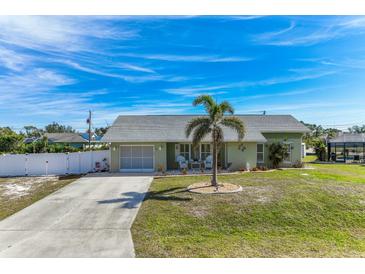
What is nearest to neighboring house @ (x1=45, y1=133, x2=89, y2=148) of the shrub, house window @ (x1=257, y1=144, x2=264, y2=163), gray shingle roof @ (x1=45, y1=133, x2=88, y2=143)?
gray shingle roof @ (x1=45, y1=133, x2=88, y2=143)

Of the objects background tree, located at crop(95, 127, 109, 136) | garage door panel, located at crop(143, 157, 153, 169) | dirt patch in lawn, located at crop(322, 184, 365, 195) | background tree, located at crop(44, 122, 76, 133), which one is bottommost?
dirt patch in lawn, located at crop(322, 184, 365, 195)

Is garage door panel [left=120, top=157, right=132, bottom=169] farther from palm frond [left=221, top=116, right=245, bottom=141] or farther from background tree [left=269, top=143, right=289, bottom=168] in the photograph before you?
background tree [left=269, top=143, right=289, bottom=168]

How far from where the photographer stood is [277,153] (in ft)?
69.6

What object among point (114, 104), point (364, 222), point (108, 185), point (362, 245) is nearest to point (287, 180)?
point (364, 222)

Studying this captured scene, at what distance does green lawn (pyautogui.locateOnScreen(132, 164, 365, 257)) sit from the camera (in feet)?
23.8

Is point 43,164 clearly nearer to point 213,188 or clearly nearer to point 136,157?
→ point 136,157

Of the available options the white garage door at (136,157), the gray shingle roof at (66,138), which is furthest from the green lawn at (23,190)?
the gray shingle roof at (66,138)

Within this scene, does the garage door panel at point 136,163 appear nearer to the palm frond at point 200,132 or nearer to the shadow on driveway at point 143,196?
the shadow on driveway at point 143,196

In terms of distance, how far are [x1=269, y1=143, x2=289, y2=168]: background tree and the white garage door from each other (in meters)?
10.8

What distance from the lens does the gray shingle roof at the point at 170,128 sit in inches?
774

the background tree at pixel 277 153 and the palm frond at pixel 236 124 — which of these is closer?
the palm frond at pixel 236 124

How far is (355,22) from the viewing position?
5203 millimetres

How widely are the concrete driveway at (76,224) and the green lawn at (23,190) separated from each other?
2.21 ft
